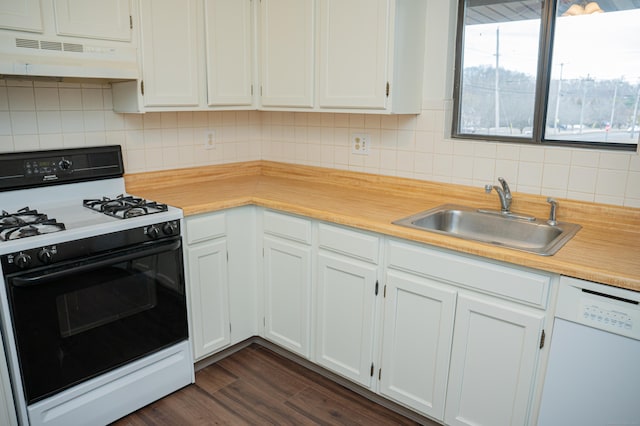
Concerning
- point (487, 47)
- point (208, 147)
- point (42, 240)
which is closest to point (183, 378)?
point (42, 240)

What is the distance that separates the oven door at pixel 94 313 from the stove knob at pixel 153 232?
4 cm

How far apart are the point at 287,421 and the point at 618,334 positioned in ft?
4.64

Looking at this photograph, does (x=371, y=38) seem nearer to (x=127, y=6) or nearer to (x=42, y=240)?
(x=127, y=6)

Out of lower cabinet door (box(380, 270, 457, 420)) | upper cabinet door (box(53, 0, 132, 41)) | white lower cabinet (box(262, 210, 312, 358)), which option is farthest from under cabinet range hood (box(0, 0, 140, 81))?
lower cabinet door (box(380, 270, 457, 420))

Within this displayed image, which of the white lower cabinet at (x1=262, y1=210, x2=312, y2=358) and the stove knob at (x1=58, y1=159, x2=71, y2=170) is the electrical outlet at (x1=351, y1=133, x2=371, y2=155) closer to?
the white lower cabinet at (x1=262, y1=210, x2=312, y2=358)

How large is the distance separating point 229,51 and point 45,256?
155 cm

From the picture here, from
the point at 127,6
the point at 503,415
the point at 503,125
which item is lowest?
the point at 503,415

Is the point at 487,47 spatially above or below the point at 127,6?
below

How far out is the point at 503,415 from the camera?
1.82 meters

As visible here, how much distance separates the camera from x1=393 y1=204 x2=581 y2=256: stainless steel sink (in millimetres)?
2047

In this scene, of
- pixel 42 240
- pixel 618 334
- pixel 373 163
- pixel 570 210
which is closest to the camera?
pixel 618 334

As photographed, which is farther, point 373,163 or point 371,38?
point 373,163

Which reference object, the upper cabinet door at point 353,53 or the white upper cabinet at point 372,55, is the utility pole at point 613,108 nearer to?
the white upper cabinet at point 372,55

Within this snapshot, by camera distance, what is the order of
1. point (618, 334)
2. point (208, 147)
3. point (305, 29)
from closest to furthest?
point (618, 334), point (305, 29), point (208, 147)
